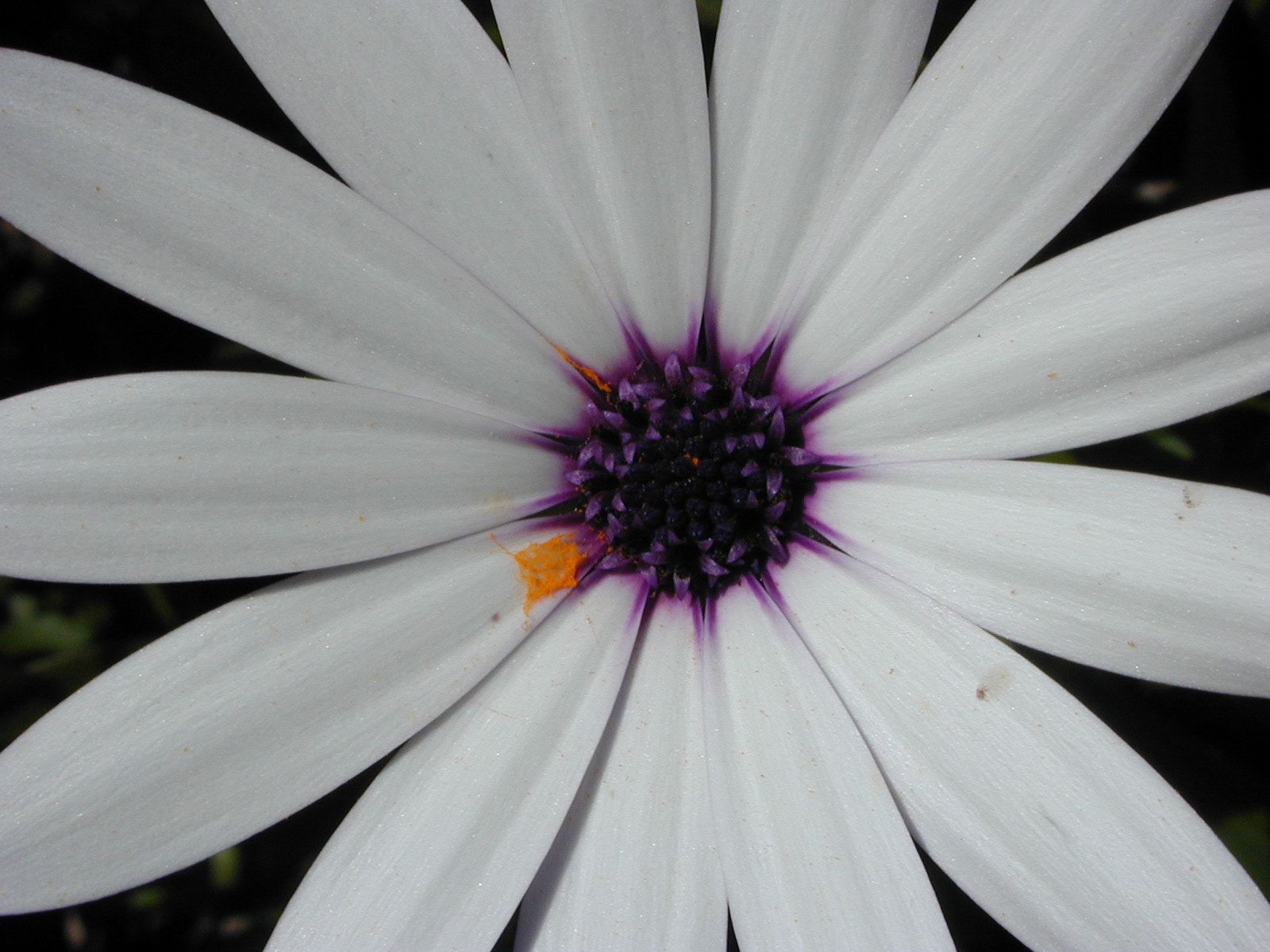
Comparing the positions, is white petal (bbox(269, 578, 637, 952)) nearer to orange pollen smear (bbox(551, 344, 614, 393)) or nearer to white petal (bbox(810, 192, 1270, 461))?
orange pollen smear (bbox(551, 344, 614, 393))

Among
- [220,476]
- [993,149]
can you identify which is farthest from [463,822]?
[993,149]

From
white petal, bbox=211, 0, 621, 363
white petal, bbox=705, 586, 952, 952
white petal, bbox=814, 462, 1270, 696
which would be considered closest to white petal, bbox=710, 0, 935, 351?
white petal, bbox=211, 0, 621, 363

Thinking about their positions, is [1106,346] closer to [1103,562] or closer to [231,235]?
[1103,562]

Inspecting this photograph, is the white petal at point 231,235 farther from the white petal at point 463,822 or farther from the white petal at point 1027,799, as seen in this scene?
the white petal at point 1027,799

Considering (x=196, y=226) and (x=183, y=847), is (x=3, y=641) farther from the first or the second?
(x=196, y=226)

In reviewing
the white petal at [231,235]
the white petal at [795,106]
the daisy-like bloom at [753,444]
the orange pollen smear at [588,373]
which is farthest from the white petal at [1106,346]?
the white petal at [231,235]

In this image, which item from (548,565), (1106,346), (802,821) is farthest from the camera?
(548,565)
